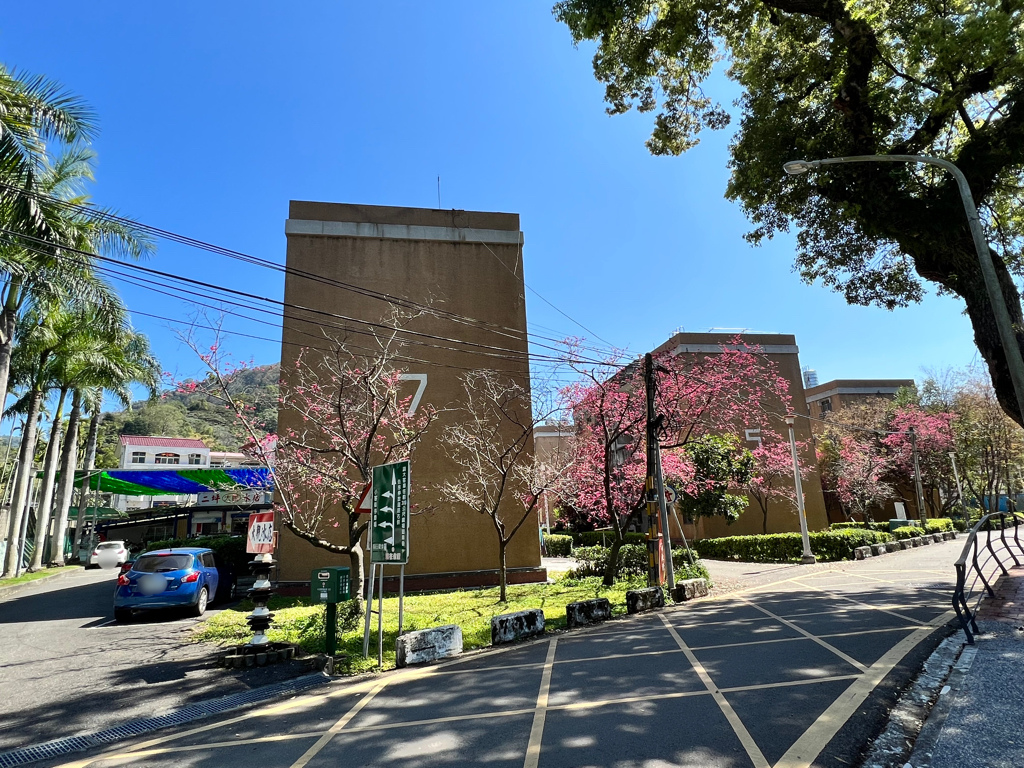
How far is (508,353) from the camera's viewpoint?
16.7 m

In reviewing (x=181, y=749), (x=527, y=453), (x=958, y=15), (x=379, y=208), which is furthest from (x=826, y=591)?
(x=379, y=208)

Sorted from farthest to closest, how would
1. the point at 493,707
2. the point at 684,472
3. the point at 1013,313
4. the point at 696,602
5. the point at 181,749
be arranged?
the point at 684,472, the point at 696,602, the point at 1013,313, the point at 493,707, the point at 181,749

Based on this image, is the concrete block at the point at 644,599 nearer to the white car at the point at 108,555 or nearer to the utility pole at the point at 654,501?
the utility pole at the point at 654,501

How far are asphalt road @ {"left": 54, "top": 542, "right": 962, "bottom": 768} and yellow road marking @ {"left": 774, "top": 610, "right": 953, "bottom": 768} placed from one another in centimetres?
2

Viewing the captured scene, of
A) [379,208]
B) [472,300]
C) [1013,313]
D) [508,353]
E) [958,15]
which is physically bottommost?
[1013,313]

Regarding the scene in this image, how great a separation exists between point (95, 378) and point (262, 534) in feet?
58.4

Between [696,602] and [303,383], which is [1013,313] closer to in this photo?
[696,602]

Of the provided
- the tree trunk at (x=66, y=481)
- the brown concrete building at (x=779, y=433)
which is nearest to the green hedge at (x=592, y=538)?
the brown concrete building at (x=779, y=433)

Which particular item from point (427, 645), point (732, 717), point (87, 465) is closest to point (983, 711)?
point (732, 717)

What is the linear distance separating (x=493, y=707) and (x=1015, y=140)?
1202 cm

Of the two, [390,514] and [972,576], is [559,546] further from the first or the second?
[390,514]

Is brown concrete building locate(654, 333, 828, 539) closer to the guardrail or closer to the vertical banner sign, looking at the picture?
the guardrail

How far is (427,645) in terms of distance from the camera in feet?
25.4

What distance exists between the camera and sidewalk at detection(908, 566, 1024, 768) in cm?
360
